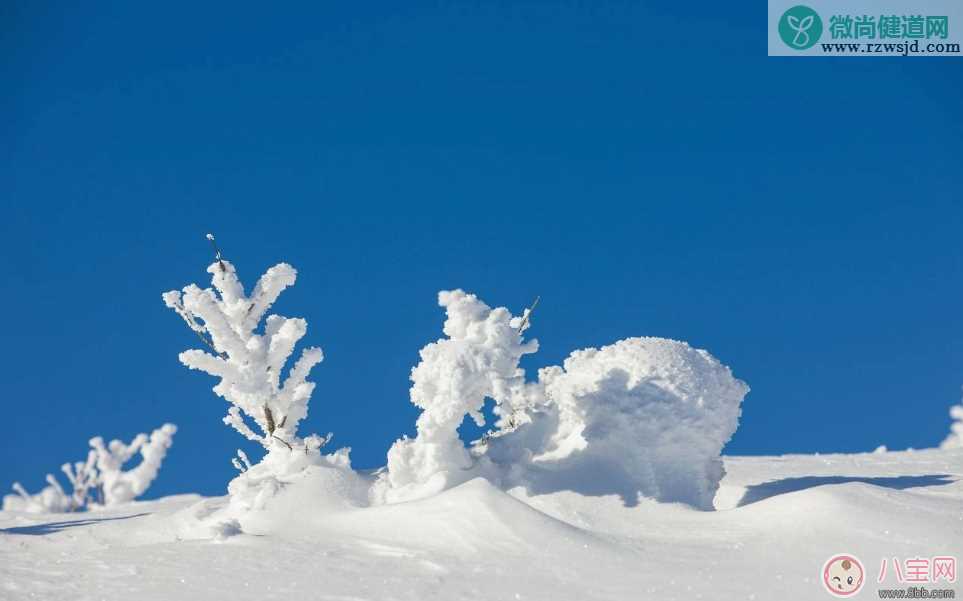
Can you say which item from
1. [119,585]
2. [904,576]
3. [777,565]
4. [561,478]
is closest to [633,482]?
[561,478]

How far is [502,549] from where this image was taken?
9.59 meters

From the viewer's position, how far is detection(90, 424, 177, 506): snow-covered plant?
89.0ft

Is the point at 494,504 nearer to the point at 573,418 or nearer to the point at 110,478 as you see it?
the point at 573,418

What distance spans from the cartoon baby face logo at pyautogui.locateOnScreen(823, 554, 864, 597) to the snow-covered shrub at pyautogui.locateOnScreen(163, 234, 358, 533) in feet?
18.9

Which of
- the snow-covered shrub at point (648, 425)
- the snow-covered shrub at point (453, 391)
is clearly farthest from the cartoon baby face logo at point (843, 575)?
the snow-covered shrub at point (453, 391)

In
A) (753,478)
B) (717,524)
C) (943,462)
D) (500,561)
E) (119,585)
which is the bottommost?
(119,585)

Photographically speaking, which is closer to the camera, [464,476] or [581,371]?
[464,476]

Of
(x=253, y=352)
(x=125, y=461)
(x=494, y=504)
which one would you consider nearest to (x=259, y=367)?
(x=253, y=352)

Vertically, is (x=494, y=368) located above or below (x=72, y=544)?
above

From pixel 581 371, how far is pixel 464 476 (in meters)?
2.10

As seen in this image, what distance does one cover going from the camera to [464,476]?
11773 mm

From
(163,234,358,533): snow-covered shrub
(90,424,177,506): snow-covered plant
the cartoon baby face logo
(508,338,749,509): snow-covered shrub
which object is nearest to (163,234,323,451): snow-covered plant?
(163,234,358,533): snow-covered shrub

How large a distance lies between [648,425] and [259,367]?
16.0 ft

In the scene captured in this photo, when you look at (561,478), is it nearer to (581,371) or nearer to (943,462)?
(581,371)
